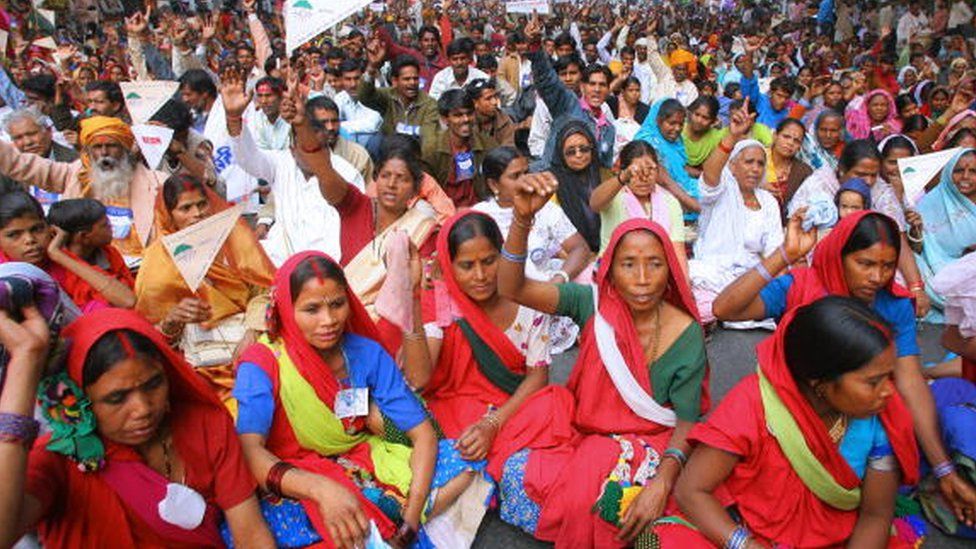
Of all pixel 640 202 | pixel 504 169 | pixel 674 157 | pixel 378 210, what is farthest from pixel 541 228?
pixel 674 157

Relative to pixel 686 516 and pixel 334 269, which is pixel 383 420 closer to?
pixel 334 269

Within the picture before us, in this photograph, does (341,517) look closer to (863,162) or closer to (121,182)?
(121,182)

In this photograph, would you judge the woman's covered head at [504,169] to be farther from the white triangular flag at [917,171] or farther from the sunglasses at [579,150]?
the white triangular flag at [917,171]

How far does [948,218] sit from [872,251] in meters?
2.52

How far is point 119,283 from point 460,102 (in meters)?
2.81

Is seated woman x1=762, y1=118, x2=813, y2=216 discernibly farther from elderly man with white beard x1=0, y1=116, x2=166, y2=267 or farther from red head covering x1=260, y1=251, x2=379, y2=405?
elderly man with white beard x1=0, y1=116, x2=166, y2=267

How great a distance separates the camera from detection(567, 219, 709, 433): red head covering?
2.42 metres

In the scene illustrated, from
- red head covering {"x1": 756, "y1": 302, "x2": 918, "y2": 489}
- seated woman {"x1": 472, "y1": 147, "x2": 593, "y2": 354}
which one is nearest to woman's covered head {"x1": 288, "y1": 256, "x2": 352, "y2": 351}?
red head covering {"x1": 756, "y1": 302, "x2": 918, "y2": 489}

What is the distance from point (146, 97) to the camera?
4543mm

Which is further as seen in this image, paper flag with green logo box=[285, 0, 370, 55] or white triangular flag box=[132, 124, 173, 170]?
white triangular flag box=[132, 124, 173, 170]

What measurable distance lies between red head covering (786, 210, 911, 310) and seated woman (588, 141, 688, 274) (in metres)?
1.38

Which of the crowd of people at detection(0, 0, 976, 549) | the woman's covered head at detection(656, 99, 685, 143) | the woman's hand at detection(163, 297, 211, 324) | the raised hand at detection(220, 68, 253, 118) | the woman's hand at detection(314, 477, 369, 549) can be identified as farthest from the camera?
the woman's covered head at detection(656, 99, 685, 143)

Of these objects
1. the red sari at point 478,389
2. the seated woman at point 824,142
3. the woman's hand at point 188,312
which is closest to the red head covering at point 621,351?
the red sari at point 478,389

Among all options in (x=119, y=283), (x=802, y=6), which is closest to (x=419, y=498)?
(x=119, y=283)
